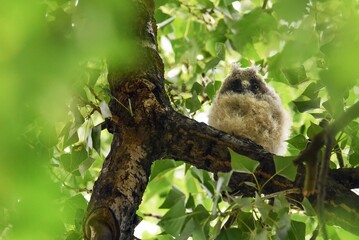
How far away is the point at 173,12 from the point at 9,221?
3.80 ft

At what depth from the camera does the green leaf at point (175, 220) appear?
3.52ft

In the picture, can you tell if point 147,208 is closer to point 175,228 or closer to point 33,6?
point 175,228

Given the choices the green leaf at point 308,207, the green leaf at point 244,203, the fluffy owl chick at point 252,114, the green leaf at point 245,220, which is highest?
the fluffy owl chick at point 252,114

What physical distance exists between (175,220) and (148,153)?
143mm

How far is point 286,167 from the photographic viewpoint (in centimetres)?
92

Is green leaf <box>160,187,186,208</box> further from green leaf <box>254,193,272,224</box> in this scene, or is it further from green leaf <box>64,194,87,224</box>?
green leaf <box>254,193,272,224</box>

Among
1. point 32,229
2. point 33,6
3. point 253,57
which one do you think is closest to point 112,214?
point 32,229

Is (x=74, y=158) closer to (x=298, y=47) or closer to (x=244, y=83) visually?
(x=244, y=83)

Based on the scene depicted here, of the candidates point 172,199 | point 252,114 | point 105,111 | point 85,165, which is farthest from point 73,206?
point 252,114

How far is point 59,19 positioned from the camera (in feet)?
2.90

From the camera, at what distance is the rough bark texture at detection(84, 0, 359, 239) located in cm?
95

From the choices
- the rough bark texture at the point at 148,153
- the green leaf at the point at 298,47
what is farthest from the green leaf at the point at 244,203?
the green leaf at the point at 298,47

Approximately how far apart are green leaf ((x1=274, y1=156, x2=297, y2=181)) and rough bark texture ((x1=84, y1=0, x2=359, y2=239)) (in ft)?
0.26

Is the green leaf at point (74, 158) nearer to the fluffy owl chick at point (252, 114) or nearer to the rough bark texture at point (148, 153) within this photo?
the rough bark texture at point (148, 153)
